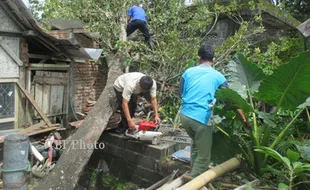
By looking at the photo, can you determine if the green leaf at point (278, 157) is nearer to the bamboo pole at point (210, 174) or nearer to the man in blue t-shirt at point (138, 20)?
the bamboo pole at point (210, 174)

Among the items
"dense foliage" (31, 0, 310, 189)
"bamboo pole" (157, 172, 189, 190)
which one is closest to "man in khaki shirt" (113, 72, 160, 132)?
"dense foliage" (31, 0, 310, 189)

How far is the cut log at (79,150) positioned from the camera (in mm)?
4509

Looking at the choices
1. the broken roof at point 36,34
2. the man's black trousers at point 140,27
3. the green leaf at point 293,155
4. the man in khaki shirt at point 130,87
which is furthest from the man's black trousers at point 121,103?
the green leaf at point 293,155

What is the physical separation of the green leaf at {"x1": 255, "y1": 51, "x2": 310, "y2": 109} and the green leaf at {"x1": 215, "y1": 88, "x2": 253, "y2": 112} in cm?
30

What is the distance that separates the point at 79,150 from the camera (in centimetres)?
500

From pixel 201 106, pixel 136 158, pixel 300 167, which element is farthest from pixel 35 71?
pixel 300 167

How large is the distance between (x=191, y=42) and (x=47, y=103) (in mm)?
3879

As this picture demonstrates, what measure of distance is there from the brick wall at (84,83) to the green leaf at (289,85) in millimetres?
5714

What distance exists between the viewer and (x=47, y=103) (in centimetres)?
698

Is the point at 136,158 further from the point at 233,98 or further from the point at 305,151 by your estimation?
the point at 305,151

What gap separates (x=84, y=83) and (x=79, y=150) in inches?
157

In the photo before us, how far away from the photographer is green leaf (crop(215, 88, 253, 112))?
317 centimetres

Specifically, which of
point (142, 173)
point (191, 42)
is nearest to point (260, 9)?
point (191, 42)

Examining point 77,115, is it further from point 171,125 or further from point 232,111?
point 232,111
